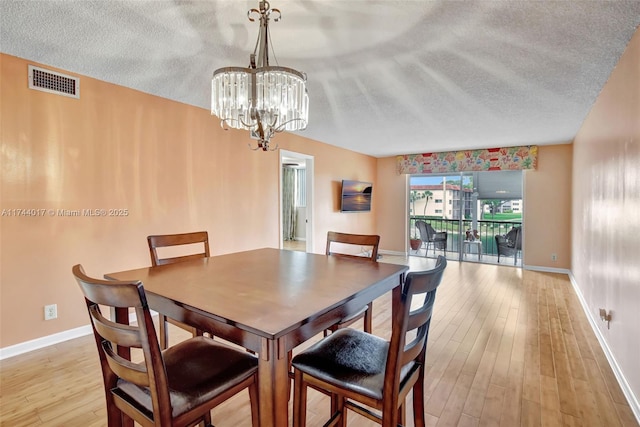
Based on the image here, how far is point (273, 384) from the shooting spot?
99cm

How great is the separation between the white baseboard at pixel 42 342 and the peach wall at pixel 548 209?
6630 mm

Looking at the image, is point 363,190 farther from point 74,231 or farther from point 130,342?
point 130,342

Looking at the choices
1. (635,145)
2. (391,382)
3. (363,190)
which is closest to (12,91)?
(391,382)

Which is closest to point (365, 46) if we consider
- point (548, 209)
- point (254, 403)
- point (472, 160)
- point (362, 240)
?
point (362, 240)

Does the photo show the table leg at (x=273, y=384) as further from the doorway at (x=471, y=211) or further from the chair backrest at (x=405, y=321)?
the doorway at (x=471, y=211)

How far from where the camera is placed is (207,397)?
1126 millimetres

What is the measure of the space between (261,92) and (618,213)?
8.72 feet

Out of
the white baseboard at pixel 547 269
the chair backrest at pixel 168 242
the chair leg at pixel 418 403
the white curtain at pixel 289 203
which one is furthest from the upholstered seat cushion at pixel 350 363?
the white curtain at pixel 289 203

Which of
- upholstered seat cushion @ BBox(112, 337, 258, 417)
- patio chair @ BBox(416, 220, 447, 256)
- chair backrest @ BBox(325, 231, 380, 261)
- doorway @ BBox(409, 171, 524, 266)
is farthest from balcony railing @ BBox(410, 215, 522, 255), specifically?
upholstered seat cushion @ BBox(112, 337, 258, 417)

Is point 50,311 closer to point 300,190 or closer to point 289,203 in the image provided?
point 289,203

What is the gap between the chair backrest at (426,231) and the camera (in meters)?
6.82

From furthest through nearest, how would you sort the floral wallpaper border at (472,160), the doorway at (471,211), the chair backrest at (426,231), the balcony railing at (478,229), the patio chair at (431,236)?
the chair backrest at (426,231) → the patio chair at (431,236) → the balcony railing at (478,229) → the doorway at (471,211) → the floral wallpaper border at (472,160)

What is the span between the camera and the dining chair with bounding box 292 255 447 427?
1073 mm

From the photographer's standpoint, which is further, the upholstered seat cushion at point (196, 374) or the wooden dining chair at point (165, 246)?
the wooden dining chair at point (165, 246)
